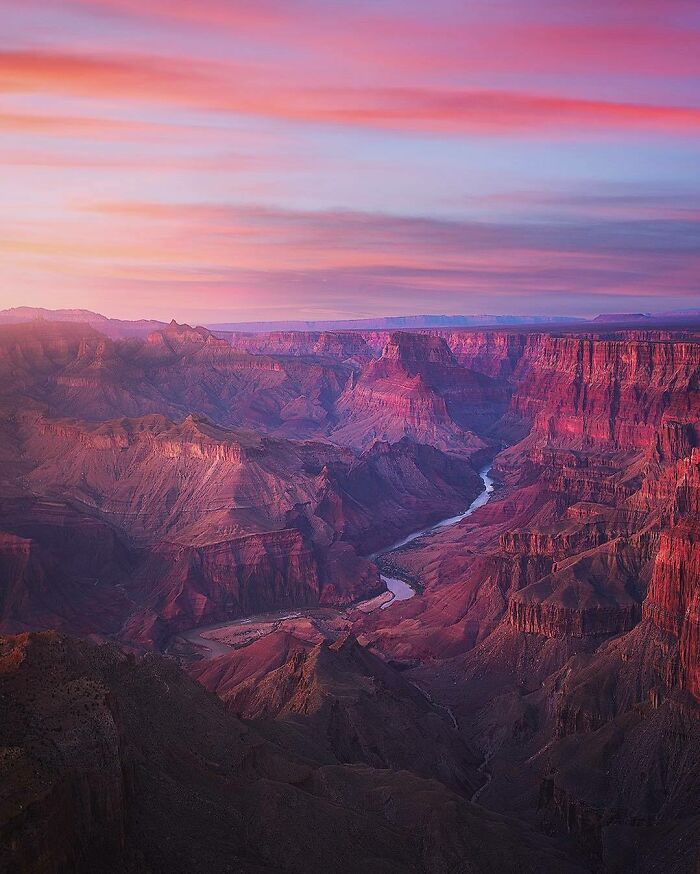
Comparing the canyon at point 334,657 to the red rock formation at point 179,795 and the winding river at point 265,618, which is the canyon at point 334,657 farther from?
the winding river at point 265,618

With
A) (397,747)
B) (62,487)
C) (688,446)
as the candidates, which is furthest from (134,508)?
(397,747)

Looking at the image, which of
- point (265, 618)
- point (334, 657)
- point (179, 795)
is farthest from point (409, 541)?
point (179, 795)

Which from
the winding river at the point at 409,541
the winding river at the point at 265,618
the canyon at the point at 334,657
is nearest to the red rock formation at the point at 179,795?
the canyon at the point at 334,657

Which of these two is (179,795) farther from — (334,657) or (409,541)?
(409,541)

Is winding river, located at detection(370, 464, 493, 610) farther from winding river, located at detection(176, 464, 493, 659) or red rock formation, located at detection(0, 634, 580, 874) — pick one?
red rock formation, located at detection(0, 634, 580, 874)

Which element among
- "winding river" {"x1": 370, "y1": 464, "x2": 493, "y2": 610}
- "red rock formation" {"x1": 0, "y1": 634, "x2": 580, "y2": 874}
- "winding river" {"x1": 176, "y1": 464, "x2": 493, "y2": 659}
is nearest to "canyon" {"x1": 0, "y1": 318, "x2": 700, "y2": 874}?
"red rock formation" {"x1": 0, "y1": 634, "x2": 580, "y2": 874}

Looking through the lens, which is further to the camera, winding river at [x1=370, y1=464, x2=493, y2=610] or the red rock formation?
winding river at [x1=370, y1=464, x2=493, y2=610]

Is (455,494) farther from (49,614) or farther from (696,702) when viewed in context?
(696,702)

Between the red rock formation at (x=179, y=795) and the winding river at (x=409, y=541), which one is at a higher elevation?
the red rock formation at (x=179, y=795)
